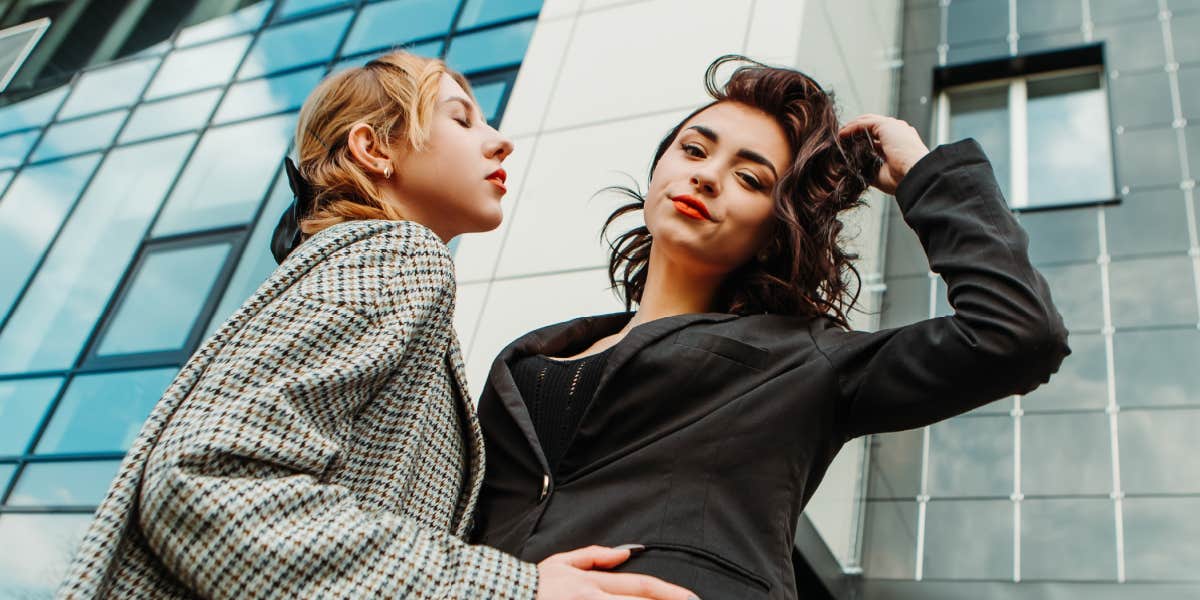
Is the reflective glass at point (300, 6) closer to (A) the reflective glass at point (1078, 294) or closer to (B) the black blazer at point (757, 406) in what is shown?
(A) the reflective glass at point (1078, 294)

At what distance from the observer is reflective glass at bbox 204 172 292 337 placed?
4898 millimetres

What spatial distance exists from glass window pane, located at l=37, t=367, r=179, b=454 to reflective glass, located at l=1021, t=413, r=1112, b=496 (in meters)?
4.06

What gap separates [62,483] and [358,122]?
404 cm

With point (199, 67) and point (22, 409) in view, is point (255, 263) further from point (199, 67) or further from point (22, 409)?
point (199, 67)

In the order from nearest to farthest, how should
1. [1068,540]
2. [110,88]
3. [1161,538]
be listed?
[1161,538] < [1068,540] < [110,88]

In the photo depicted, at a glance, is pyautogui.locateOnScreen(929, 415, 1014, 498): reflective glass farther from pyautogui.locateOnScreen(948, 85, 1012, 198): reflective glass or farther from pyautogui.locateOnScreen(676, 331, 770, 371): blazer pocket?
pyautogui.locateOnScreen(676, 331, 770, 371): blazer pocket

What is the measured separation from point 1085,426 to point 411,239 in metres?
3.65

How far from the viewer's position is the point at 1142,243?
462cm

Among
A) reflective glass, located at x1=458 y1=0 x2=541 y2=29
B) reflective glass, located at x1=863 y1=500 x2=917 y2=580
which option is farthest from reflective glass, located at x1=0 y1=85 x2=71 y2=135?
reflective glass, located at x1=863 y1=500 x2=917 y2=580

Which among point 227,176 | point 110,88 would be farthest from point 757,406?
point 110,88

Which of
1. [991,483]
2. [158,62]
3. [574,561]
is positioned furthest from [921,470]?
[158,62]

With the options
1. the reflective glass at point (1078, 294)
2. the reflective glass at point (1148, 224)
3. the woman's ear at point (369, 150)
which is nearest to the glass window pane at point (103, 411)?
the woman's ear at point (369, 150)

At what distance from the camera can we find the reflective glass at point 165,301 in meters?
5.06

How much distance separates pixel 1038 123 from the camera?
5398 mm
